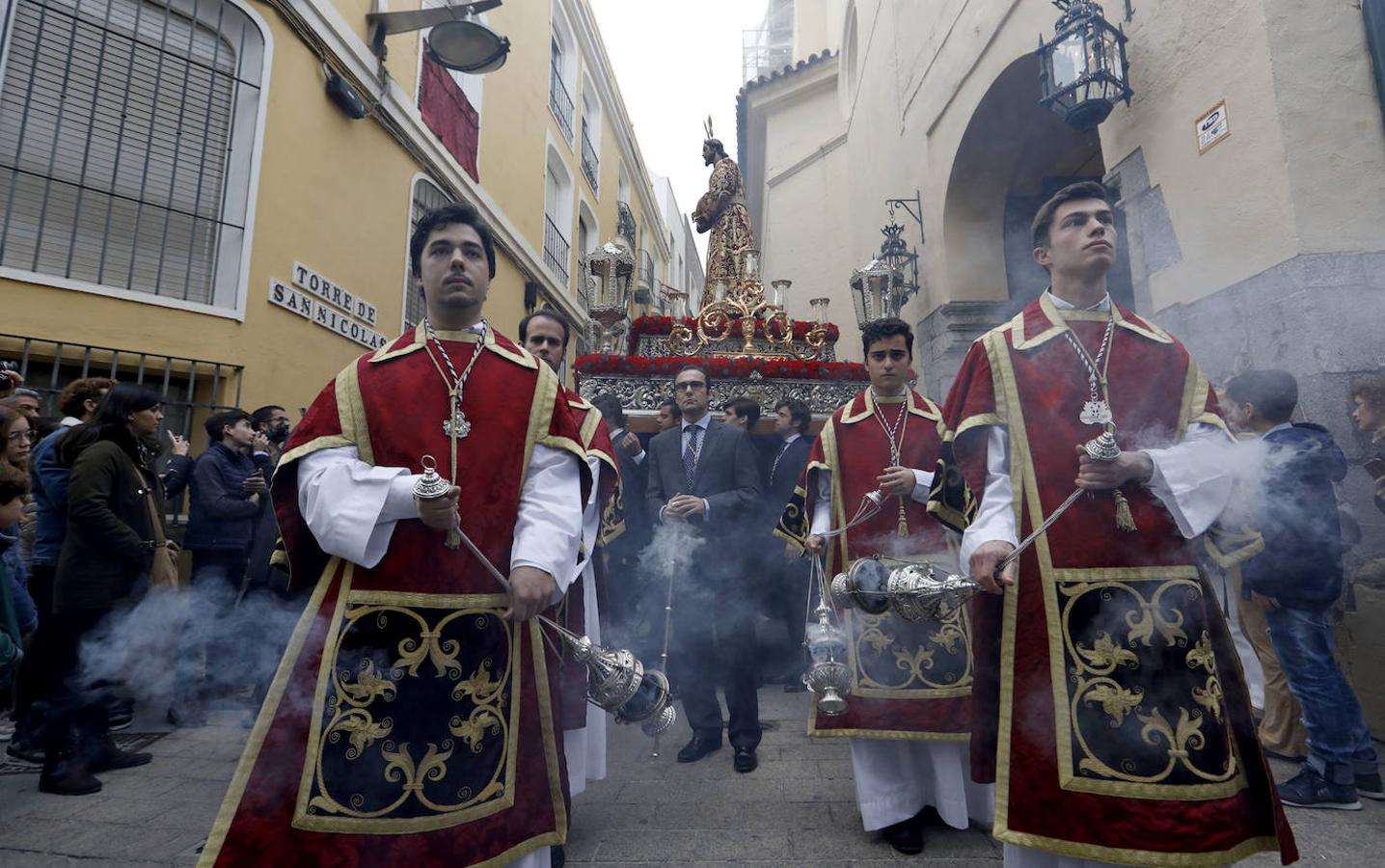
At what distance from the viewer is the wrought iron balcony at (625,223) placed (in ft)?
62.7

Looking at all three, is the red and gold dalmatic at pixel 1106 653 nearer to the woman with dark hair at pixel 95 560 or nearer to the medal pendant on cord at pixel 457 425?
the medal pendant on cord at pixel 457 425

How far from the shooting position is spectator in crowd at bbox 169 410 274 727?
4.24 m

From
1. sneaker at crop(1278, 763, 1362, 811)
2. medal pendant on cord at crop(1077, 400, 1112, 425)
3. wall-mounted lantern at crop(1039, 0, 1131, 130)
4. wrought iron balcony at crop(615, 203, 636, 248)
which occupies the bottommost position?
sneaker at crop(1278, 763, 1362, 811)

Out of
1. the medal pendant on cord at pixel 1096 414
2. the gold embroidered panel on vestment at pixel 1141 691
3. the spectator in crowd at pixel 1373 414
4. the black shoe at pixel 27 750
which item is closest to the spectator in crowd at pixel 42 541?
the black shoe at pixel 27 750

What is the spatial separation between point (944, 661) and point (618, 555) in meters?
2.27

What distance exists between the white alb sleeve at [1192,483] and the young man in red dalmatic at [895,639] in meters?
0.77

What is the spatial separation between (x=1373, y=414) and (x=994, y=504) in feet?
7.89

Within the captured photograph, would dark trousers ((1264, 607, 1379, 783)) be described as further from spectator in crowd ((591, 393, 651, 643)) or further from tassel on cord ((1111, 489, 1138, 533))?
spectator in crowd ((591, 393, 651, 643))

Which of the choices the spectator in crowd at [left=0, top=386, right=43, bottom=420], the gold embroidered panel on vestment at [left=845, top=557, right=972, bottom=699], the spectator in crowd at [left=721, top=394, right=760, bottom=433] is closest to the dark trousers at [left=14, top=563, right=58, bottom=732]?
the spectator in crowd at [left=0, top=386, right=43, bottom=420]

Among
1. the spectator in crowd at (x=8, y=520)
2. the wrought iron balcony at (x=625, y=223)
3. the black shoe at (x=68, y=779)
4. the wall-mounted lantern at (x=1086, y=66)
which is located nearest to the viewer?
the spectator in crowd at (x=8, y=520)

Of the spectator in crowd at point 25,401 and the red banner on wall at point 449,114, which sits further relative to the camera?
the red banner on wall at point 449,114

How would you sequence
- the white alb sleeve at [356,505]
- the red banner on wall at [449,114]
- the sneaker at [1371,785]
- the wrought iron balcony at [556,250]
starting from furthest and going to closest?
the wrought iron balcony at [556,250], the red banner on wall at [449,114], the sneaker at [1371,785], the white alb sleeve at [356,505]

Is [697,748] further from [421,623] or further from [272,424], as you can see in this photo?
[272,424]

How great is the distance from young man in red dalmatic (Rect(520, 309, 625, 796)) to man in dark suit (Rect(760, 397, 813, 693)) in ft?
5.57
